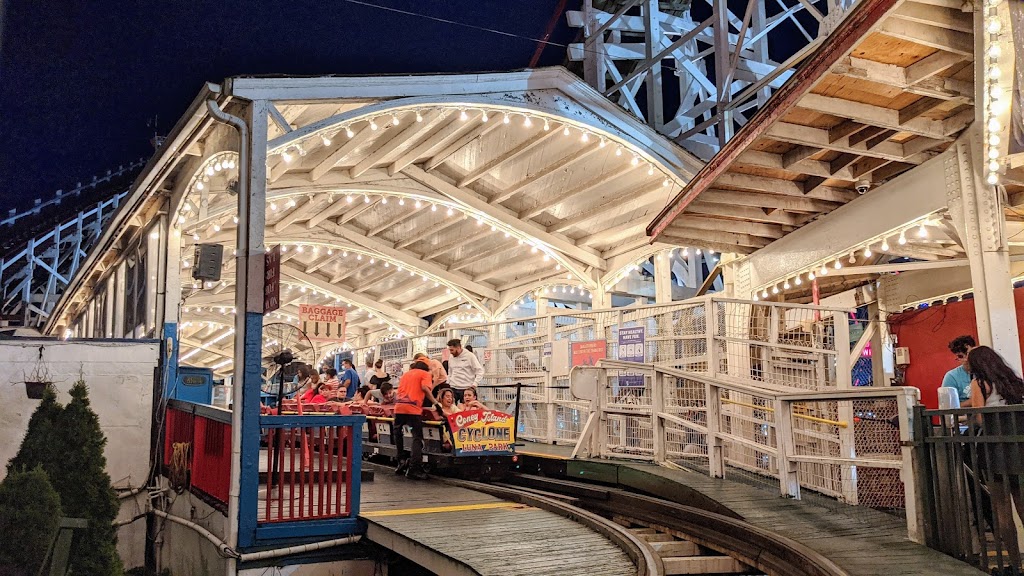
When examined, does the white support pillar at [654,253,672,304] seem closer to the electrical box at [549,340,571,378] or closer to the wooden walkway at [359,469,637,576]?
the electrical box at [549,340,571,378]

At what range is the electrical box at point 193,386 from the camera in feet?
40.7

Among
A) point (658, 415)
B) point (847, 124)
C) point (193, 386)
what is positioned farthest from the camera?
point (193, 386)

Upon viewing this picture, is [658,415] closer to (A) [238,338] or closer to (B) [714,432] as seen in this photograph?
(B) [714,432]

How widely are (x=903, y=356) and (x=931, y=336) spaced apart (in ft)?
1.91

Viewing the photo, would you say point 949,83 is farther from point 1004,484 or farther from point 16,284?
point 16,284

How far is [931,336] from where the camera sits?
13.4 metres

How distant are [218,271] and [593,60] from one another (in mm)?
14123

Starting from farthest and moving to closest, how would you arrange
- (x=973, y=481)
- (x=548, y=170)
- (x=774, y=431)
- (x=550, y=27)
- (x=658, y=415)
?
(x=550, y=27)
(x=548, y=170)
(x=774, y=431)
(x=658, y=415)
(x=973, y=481)

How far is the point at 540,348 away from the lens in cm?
1470

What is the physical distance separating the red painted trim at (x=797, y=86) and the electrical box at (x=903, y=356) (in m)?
5.20

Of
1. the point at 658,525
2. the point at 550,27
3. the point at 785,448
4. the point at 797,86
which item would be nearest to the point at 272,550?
the point at 658,525

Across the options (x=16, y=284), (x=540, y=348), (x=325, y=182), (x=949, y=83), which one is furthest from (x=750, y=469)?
(x=16, y=284)

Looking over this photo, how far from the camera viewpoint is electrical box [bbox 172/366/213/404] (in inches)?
489

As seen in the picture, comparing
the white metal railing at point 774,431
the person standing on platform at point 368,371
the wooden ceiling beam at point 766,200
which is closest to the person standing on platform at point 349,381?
the person standing on platform at point 368,371
